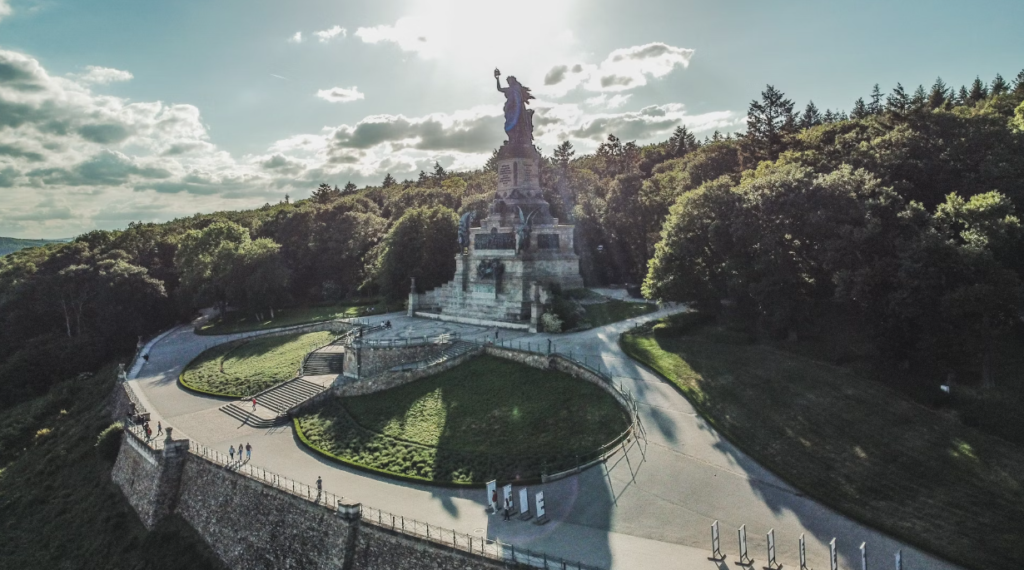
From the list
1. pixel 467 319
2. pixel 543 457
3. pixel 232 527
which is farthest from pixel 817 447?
pixel 467 319

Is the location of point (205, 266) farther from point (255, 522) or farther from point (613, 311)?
point (255, 522)

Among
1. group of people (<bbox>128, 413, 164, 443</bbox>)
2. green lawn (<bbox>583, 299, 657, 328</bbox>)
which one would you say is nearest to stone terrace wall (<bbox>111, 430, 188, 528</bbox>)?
group of people (<bbox>128, 413, 164, 443</bbox>)

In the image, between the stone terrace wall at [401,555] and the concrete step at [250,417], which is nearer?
the stone terrace wall at [401,555]

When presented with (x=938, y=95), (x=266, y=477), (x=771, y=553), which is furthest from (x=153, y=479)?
(x=938, y=95)

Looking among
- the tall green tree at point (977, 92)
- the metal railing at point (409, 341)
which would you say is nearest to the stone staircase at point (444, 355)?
the metal railing at point (409, 341)

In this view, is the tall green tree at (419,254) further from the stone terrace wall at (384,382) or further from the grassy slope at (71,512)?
the grassy slope at (71,512)

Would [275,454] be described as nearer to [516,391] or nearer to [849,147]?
[516,391]
